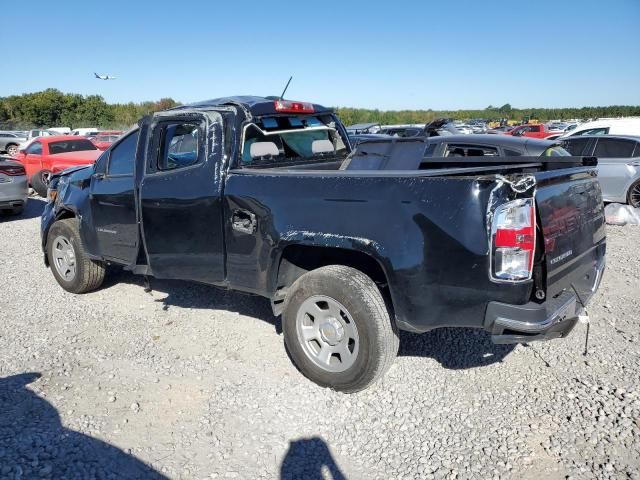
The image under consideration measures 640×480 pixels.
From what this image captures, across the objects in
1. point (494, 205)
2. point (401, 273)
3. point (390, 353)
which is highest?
point (494, 205)

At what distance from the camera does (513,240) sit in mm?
2695

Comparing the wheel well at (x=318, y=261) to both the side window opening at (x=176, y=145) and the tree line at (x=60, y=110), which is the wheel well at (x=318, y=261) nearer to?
the side window opening at (x=176, y=145)

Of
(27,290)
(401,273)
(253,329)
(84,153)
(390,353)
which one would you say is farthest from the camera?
(84,153)

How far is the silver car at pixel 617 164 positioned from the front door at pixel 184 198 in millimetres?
8232

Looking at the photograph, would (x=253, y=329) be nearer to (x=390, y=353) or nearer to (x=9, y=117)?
(x=390, y=353)

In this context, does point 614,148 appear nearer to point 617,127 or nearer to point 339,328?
point 617,127

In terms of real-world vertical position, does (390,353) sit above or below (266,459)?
above

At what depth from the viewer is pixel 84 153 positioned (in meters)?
12.7

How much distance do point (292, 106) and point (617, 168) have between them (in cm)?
838

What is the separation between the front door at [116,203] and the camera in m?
4.62

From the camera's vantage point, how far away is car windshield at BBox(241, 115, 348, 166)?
416 centimetres

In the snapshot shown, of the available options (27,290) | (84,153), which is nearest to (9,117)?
(84,153)

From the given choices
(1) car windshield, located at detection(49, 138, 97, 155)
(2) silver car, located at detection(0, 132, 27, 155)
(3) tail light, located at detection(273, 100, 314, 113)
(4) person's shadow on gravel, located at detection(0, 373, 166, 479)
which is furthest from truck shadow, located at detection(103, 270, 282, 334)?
(2) silver car, located at detection(0, 132, 27, 155)

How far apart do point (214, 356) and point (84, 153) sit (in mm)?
10543
